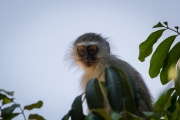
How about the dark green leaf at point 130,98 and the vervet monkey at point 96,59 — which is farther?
the vervet monkey at point 96,59

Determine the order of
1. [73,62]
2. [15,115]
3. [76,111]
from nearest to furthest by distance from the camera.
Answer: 1. [76,111]
2. [15,115]
3. [73,62]

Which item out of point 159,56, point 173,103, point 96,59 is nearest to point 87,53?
point 96,59

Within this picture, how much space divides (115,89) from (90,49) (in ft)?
15.5

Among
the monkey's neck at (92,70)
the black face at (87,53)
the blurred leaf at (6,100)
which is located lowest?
the monkey's neck at (92,70)

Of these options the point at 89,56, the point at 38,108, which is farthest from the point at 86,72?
the point at 38,108

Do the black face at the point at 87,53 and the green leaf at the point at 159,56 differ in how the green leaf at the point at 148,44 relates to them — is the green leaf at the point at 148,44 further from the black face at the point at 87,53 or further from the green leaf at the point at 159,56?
the black face at the point at 87,53

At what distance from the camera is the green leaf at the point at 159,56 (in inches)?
184

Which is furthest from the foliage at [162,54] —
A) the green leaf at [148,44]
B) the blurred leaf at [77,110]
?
the blurred leaf at [77,110]

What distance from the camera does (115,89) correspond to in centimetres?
289

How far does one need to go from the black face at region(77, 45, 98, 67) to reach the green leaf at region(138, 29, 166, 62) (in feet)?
7.43

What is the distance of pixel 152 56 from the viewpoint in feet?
15.9

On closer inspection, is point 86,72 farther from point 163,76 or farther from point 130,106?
point 130,106

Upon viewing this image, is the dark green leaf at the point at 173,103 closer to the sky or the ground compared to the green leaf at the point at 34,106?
closer to the ground

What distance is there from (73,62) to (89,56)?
64 cm
